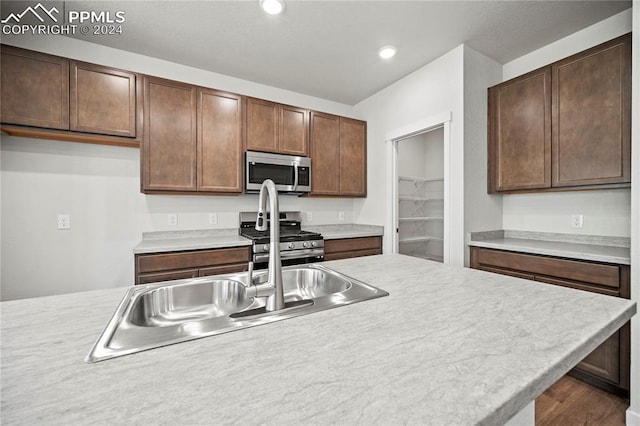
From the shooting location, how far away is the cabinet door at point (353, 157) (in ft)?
11.6

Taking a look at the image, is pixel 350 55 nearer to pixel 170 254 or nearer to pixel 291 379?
pixel 170 254

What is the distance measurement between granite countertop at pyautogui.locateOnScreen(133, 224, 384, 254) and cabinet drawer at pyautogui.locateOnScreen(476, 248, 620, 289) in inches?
51.9

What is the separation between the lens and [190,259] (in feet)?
7.80

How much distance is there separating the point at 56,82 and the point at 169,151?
0.88 metres

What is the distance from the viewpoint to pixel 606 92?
6.32 feet

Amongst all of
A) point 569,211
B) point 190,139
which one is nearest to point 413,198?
point 569,211

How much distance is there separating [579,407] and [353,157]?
9.77 feet

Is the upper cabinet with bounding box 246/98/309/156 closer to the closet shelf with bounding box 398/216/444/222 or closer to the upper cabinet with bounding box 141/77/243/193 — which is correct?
the upper cabinet with bounding box 141/77/243/193

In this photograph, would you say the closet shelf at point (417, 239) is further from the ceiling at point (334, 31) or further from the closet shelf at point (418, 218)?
the ceiling at point (334, 31)

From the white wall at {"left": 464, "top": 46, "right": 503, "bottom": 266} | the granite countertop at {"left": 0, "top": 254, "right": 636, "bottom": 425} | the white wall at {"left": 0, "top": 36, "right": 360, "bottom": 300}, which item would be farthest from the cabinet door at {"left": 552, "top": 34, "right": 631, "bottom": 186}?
the white wall at {"left": 0, "top": 36, "right": 360, "bottom": 300}

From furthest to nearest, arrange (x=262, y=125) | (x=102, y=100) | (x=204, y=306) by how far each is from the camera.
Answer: (x=262, y=125)
(x=102, y=100)
(x=204, y=306)

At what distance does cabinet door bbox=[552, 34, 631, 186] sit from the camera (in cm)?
185

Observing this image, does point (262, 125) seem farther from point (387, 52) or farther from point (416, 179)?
point (416, 179)

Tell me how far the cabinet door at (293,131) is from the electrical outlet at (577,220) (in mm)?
2626
